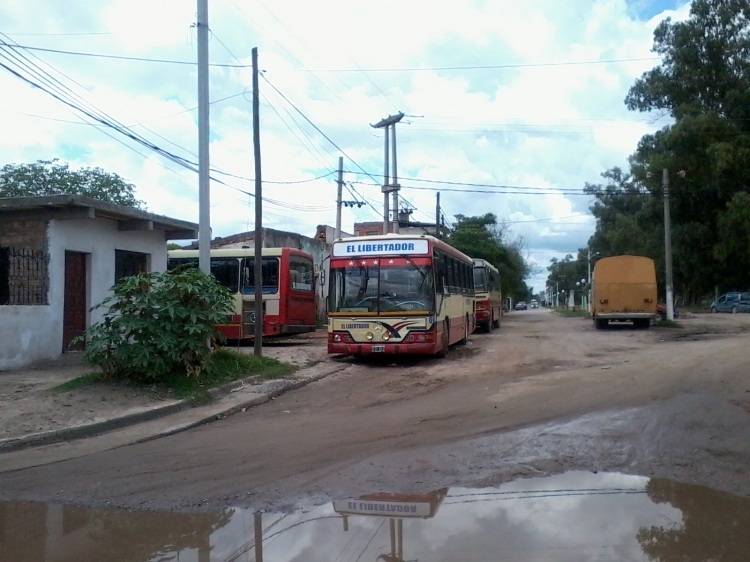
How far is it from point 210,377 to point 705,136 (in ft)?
83.9

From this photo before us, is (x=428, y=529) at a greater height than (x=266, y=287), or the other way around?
(x=266, y=287)

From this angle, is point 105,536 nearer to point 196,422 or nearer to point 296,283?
point 196,422

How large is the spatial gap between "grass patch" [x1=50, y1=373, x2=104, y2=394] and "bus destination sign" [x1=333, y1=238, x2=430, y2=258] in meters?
6.94

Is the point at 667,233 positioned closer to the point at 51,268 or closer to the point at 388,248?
the point at 388,248

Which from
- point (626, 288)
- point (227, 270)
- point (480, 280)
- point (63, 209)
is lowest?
point (626, 288)

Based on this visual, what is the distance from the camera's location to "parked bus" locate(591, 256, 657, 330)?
2898cm

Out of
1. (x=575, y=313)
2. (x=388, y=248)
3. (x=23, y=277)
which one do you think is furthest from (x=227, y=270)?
(x=575, y=313)

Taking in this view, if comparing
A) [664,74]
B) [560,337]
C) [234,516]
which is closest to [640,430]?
[234,516]

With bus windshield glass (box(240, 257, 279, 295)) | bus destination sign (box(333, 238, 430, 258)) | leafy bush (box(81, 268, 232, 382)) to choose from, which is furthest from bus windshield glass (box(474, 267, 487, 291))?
leafy bush (box(81, 268, 232, 382))

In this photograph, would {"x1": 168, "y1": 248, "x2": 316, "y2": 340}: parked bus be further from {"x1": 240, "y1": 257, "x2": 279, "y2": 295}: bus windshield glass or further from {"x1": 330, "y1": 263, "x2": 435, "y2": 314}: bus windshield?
{"x1": 330, "y1": 263, "x2": 435, "y2": 314}: bus windshield

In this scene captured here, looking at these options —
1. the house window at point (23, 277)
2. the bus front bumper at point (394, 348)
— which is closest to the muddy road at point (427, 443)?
the bus front bumper at point (394, 348)

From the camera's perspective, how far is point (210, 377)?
12.3m

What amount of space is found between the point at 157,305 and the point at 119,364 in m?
1.15

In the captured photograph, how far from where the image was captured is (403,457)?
24.7 ft
